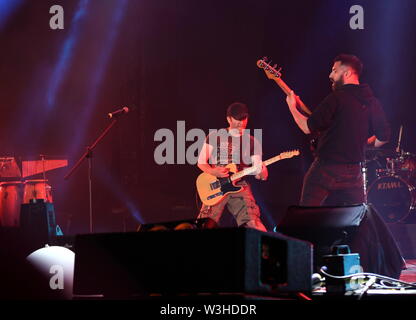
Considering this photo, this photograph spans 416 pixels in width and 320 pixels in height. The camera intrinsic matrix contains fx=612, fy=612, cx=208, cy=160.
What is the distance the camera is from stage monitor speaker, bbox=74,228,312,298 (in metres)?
1.80

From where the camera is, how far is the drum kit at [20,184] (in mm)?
7680

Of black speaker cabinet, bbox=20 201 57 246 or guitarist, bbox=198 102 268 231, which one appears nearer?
black speaker cabinet, bbox=20 201 57 246

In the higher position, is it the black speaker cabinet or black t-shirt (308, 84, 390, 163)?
black t-shirt (308, 84, 390, 163)

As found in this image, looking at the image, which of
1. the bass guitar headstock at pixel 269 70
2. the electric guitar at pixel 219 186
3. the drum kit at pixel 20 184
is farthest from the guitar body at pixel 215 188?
the drum kit at pixel 20 184

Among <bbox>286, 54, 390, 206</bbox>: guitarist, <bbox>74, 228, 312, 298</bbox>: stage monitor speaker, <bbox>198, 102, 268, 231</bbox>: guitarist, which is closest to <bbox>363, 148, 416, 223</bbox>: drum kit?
<bbox>286, 54, 390, 206</bbox>: guitarist

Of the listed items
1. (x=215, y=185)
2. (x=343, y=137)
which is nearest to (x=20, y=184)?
(x=215, y=185)

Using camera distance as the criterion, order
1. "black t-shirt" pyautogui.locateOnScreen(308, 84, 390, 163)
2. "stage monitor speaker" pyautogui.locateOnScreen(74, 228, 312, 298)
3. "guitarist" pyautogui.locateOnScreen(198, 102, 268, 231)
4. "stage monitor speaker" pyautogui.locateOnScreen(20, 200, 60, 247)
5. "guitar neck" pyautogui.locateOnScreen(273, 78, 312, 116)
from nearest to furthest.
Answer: "stage monitor speaker" pyautogui.locateOnScreen(74, 228, 312, 298), "stage monitor speaker" pyautogui.locateOnScreen(20, 200, 60, 247), "black t-shirt" pyautogui.locateOnScreen(308, 84, 390, 163), "guitarist" pyautogui.locateOnScreen(198, 102, 268, 231), "guitar neck" pyautogui.locateOnScreen(273, 78, 312, 116)

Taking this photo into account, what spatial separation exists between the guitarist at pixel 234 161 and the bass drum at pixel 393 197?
1746 mm

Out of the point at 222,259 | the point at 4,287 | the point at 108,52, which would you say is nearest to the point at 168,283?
the point at 222,259

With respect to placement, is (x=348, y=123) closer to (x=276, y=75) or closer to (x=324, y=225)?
(x=276, y=75)

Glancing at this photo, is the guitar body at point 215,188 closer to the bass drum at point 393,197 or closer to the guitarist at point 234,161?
the guitarist at point 234,161

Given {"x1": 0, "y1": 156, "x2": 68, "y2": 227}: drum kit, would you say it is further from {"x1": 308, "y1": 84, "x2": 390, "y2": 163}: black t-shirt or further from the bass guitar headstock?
{"x1": 308, "y1": 84, "x2": 390, "y2": 163}: black t-shirt
